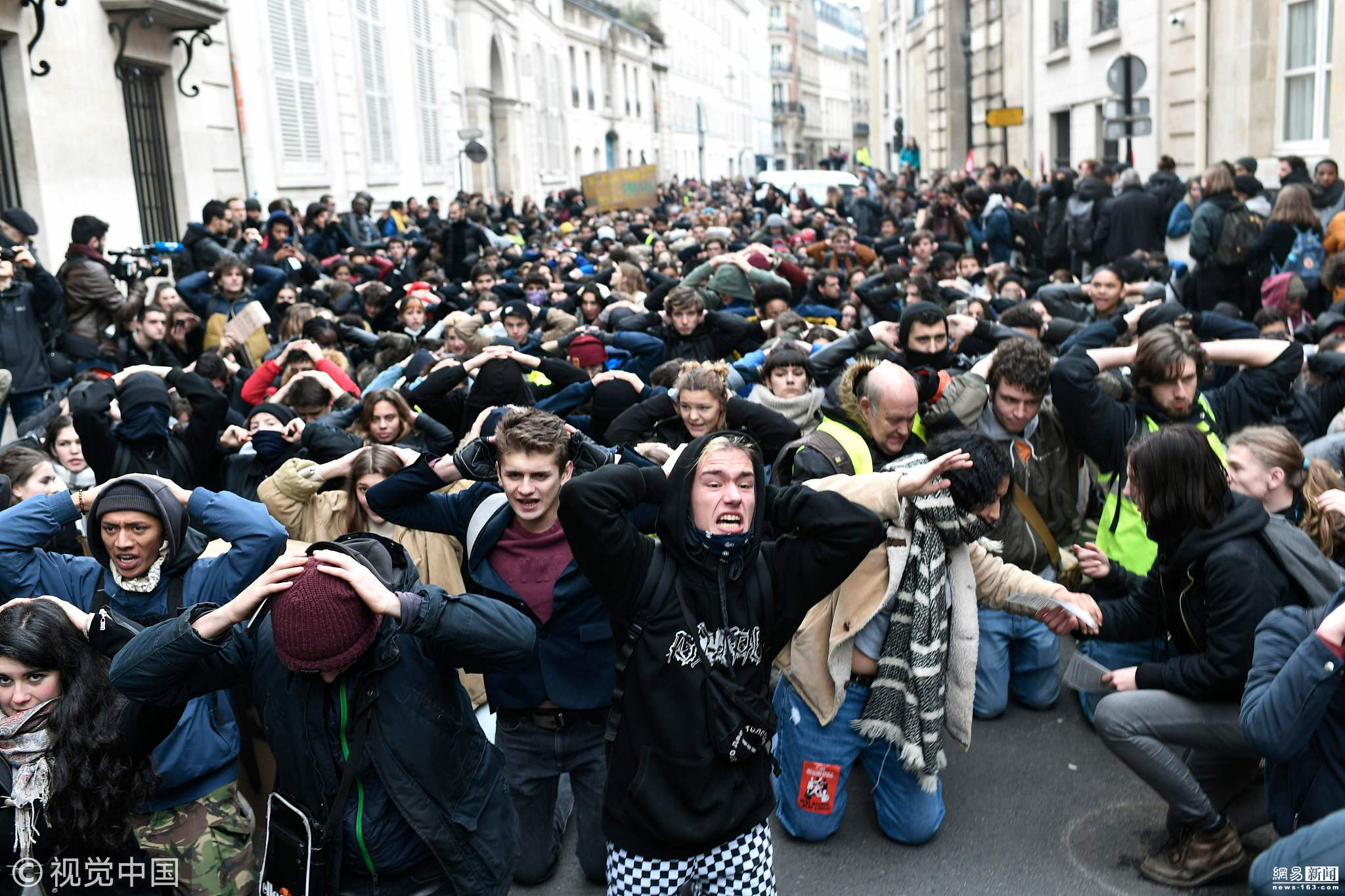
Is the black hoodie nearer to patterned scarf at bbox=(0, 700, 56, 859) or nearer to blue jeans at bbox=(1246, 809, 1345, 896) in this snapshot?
blue jeans at bbox=(1246, 809, 1345, 896)

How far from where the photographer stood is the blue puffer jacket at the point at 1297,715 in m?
3.10

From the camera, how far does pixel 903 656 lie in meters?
4.37

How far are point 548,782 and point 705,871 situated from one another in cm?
119

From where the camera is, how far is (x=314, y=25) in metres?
20.1

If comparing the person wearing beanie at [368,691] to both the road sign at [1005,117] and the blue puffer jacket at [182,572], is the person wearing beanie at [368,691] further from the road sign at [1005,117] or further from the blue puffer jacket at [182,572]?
the road sign at [1005,117]

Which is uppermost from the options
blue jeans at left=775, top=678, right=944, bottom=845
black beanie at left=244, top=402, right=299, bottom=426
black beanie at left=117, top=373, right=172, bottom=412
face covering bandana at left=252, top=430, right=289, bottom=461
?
black beanie at left=117, top=373, right=172, bottom=412

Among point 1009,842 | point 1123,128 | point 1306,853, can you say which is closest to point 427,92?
point 1123,128

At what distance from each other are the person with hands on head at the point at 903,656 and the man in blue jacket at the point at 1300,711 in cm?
80

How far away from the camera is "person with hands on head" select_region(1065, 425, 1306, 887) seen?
378 cm

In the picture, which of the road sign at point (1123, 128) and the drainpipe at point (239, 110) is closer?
the road sign at point (1123, 128)

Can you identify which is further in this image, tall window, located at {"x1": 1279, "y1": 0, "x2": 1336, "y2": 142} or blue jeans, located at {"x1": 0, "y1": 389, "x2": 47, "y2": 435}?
tall window, located at {"x1": 1279, "y1": 0, "x2": 1336, "y2": 142}

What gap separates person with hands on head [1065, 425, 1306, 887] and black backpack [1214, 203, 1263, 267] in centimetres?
754

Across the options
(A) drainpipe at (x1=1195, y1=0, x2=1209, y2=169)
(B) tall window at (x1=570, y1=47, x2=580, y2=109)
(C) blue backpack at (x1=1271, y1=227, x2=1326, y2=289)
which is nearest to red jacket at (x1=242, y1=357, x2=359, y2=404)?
(C) blue backpack at (x1=1271, y1=227, x2=1326, y2=289)

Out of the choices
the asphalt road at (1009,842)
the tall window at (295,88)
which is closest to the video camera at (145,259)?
the tall window at (295,88)
